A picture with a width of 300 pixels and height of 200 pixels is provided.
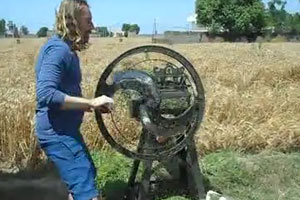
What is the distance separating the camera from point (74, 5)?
3.54 meters

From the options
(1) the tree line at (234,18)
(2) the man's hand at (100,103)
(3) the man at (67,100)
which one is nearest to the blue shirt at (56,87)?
(3) the man at (67,100)

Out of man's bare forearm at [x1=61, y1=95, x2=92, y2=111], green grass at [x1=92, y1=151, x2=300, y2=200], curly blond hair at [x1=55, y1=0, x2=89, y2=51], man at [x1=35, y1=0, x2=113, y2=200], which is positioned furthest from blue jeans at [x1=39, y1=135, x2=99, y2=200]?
green grass at [x1=92, y1=151, x2=300, y2=200]

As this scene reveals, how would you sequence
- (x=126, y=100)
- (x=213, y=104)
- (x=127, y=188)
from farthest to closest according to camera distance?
(x=213, y=104) → (x=127, y=188) → (x=126, y=100)

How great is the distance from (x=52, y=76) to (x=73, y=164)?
2.01 feet

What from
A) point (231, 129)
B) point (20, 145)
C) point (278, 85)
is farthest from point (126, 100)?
point (278, 85)

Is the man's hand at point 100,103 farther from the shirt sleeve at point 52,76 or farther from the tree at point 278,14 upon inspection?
the tree at point 278,14

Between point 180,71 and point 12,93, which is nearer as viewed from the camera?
point 180,71

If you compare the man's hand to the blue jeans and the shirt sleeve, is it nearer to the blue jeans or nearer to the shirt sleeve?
the shirt sleeve

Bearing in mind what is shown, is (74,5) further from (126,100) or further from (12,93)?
(12,93)

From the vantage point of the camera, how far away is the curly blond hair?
3533 mm

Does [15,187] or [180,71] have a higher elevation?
[180,71]

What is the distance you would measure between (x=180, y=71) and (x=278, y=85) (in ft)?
20.4

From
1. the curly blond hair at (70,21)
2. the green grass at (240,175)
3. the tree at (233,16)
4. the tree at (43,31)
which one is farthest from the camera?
the tree at (233,16)

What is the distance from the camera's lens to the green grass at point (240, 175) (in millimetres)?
5559
